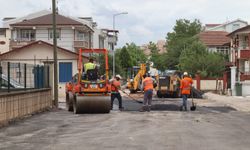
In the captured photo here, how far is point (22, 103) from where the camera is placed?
2034 centimetres

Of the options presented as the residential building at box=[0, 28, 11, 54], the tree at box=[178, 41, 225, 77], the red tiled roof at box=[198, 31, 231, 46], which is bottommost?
the tree at box=[178, 41, 225, 77]

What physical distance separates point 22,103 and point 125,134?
23.4 ft

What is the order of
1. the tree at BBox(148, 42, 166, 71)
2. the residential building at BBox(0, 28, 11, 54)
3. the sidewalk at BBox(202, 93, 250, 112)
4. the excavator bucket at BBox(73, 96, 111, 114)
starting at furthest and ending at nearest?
the tree at BBox(148, 42, 166, 71) < the residential building at BBox(0, 28, 11, 54) < the sidewalk at BBox(202, 93, 250, 112) < the excavator bucket at BBox(73, 96, 111, 114)

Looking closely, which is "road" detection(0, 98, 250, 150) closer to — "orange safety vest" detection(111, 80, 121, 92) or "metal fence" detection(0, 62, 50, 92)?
"metal fence" detection(0, 62, 50, 92)

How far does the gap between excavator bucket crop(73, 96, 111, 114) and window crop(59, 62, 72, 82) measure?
64.1ft

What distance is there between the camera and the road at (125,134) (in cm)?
1226

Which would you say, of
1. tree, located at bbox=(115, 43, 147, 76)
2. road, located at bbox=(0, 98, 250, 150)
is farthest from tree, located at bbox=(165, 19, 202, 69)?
road, located at bbox=(0, 98, 250, 150)

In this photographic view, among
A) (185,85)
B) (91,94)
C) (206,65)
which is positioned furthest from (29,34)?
(91,94)

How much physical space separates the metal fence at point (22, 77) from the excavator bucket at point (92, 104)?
217cm

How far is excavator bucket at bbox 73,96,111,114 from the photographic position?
22.0 m

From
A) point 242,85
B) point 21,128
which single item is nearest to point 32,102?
point 21,128

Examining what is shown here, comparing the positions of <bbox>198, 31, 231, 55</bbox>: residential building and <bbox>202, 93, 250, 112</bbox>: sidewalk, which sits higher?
<bbox>198, 31, 231, 55</bbox>: residential building

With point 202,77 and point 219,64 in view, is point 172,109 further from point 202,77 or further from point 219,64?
point 219,64

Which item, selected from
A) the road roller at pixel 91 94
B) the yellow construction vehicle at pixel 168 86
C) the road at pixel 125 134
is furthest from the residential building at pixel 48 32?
the road at pixel 125 134
